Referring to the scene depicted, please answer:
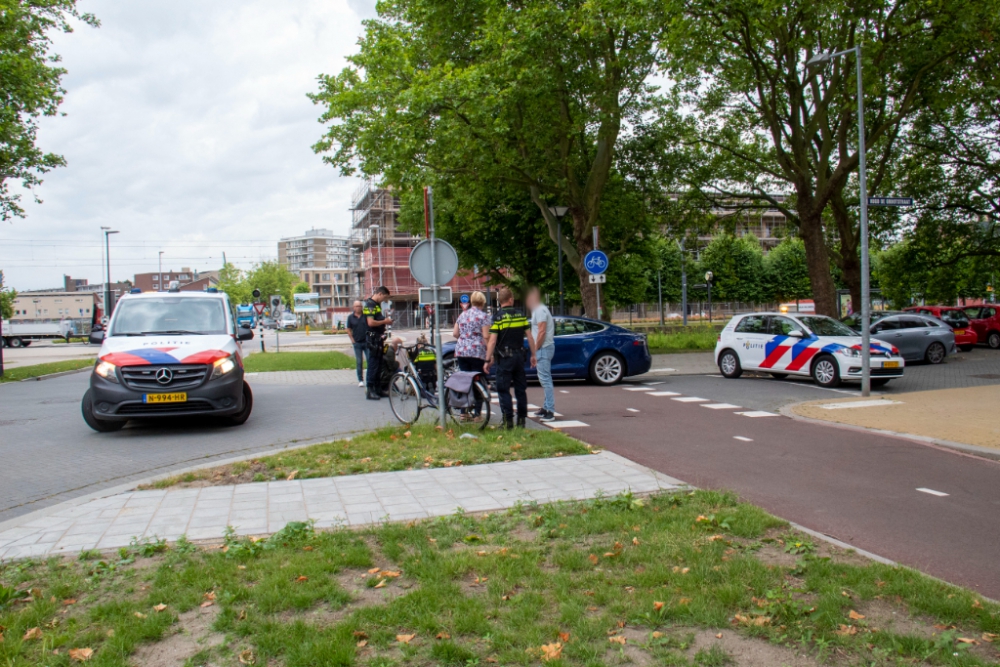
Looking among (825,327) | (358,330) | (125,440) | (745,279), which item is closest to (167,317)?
(125,440)

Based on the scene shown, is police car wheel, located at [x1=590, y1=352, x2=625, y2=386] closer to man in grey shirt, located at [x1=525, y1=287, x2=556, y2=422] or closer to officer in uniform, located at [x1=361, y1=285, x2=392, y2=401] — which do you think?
officer in uniform, located at [x1=361, y1=285, x2=392, y2=401]

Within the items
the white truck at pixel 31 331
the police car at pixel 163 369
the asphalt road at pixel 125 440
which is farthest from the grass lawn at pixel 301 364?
the white truck at pixel 31 331

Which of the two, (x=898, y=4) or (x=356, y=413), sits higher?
(x=898, y=4)

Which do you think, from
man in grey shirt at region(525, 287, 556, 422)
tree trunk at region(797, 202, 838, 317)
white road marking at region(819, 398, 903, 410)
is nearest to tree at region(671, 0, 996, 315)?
tree trunk at region(797, 202, 838, 317)

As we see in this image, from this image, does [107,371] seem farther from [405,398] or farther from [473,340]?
[473,340]

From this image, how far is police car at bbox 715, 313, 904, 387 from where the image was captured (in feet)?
48.2

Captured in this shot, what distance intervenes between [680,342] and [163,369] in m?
20.9

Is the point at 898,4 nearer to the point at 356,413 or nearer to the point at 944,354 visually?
the point at 944,354

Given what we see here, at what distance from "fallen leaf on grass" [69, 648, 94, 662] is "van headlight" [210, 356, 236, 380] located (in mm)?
6876

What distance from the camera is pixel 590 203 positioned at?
940 inches

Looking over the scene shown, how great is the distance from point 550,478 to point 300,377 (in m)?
13.7

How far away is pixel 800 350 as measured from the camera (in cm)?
1562

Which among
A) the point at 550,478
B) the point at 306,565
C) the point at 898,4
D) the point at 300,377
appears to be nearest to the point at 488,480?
the point at 550,478

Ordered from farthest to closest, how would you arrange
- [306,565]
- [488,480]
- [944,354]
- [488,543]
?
[944,354]
[488,480]
[488,543]
[306,565]
